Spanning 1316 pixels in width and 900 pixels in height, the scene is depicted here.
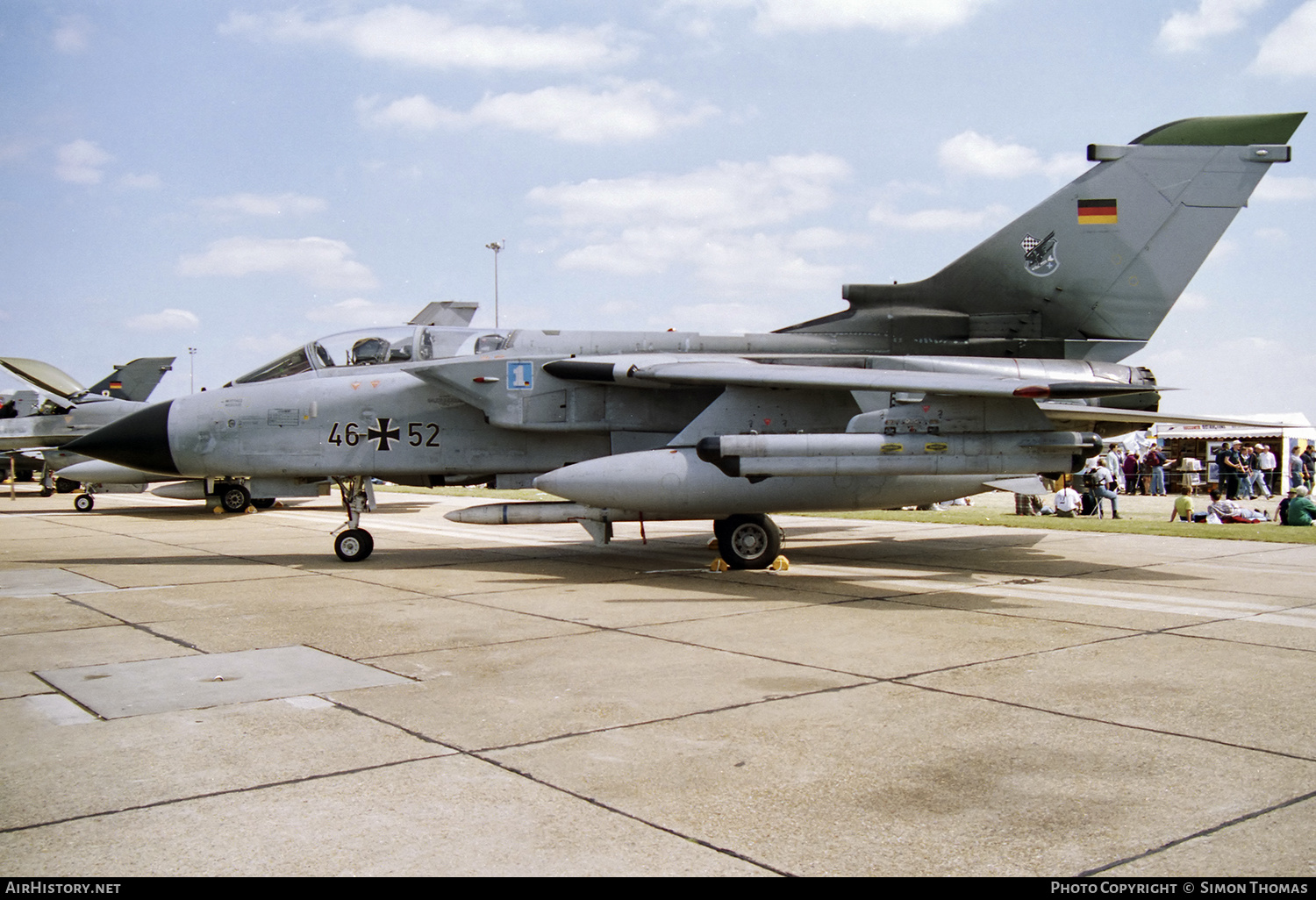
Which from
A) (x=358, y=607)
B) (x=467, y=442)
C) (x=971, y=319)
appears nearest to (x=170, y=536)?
(x=467, y=442)

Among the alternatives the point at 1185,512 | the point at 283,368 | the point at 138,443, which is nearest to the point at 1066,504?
the point at 1185,512

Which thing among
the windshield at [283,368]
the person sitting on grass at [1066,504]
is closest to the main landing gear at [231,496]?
the windshield at [283,368]

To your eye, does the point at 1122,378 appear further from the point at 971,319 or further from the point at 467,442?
the point at 467,442

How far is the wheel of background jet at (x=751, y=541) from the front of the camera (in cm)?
1095

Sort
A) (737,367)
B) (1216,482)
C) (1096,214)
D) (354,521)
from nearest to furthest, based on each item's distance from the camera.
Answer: (737,367)
(1096,214)
(354,521)
(1216,482)

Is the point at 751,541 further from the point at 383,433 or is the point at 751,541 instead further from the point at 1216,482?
the point at 1216,482

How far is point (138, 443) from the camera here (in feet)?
37.7

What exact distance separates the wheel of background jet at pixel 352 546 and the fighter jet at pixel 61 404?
1195cm

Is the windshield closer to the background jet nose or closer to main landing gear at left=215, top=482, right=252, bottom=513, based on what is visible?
the background jet nose

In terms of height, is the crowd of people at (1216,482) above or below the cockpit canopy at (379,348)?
below

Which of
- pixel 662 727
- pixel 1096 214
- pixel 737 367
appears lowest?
pixel 662 727

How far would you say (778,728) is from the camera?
15.1ft

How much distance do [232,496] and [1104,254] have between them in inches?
731

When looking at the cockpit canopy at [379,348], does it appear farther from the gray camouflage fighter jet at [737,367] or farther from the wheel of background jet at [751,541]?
the wheel of background jet at [751,541]
